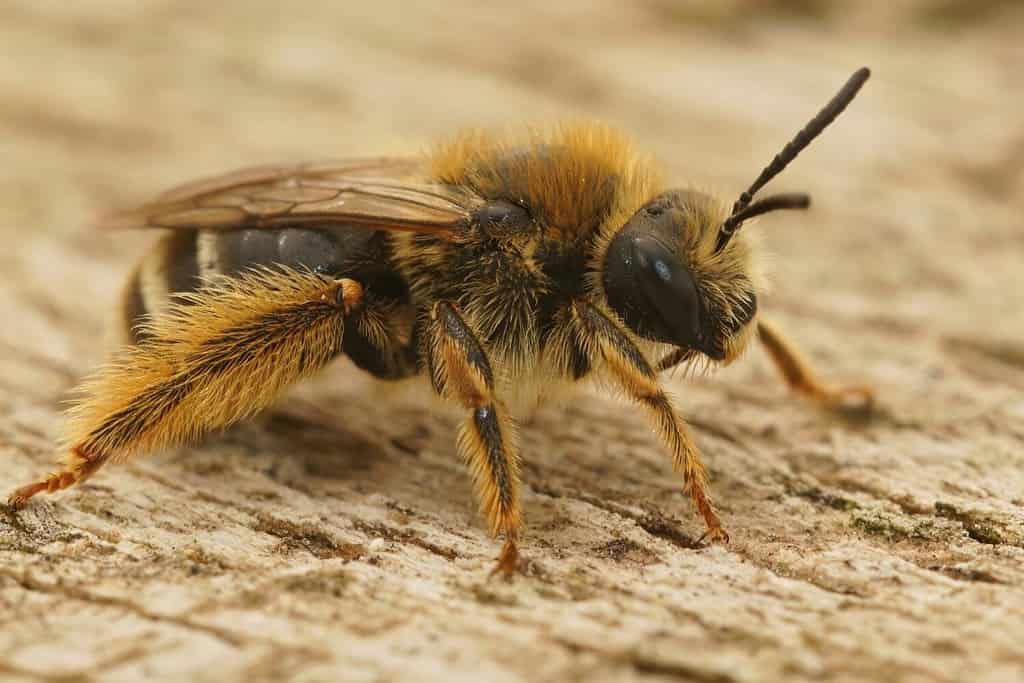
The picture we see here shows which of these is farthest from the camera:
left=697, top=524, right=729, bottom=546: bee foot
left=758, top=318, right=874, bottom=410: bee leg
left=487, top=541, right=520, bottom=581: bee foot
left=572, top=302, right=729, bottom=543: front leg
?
left=758, top=318, right=874, bottom=410: bee leg

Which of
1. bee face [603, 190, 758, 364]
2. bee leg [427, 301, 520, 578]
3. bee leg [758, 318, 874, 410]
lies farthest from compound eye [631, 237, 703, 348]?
bee leg [758, 318, 874, 410]

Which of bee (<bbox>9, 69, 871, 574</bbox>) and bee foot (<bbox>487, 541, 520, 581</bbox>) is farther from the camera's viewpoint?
bee (<bbox>9, 69, 871, 574</bbox>)

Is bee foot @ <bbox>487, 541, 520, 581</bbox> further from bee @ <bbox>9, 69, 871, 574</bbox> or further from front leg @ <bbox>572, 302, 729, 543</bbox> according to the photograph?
front leg @ <bbox>572, 302, 729, 543</bbox>

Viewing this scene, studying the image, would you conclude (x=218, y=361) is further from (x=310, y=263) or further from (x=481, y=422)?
(x=481, y=422)

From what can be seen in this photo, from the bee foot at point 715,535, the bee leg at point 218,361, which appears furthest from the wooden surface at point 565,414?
the bee leg at point 218,361

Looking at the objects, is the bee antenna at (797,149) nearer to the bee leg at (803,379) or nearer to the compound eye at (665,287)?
the compound eye at (665,287)

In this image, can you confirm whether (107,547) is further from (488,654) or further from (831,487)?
(831,487)
